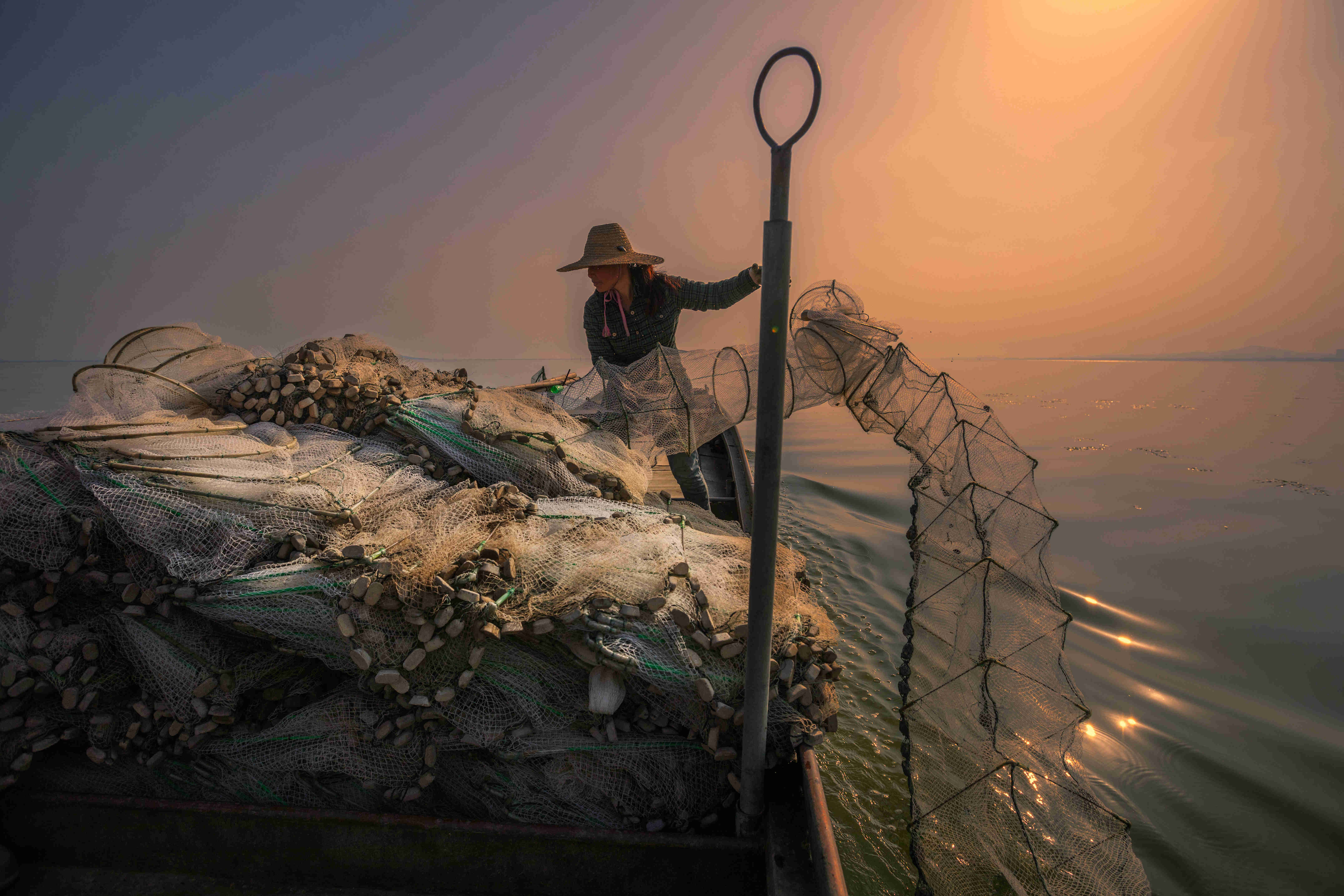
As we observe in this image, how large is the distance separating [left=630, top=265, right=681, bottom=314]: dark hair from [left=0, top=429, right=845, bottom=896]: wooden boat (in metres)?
2.76

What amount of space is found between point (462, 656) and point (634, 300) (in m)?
2.48

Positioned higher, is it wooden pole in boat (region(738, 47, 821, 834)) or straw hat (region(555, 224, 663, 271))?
straw hat (region(555, 224, 663, 271))

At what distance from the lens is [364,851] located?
2.13 m

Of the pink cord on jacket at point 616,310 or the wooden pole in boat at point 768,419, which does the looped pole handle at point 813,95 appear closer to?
the wooden pole in boat at point 768,419

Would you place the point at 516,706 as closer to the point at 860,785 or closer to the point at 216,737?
the point at 216,737

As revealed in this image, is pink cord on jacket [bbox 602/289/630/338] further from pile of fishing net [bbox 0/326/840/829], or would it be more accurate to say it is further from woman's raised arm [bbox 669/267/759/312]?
pile of fishing net [bbox 0/326/840/829]

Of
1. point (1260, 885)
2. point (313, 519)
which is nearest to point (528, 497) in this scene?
point (313, 519)

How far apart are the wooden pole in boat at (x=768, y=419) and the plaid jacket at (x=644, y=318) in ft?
6.94

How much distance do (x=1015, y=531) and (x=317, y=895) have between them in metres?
3.18

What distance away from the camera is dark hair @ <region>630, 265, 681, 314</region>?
377 centimetres

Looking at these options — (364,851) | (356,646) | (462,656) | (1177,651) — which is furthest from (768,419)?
(1177,651)

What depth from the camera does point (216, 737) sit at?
2.22 m

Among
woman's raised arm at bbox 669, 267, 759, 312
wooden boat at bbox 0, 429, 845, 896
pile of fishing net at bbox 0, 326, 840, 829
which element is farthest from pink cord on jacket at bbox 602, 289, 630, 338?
wooden boat at bbox 0, 429, 845, 896

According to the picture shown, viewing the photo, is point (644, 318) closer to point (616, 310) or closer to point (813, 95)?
point (616, 310)
